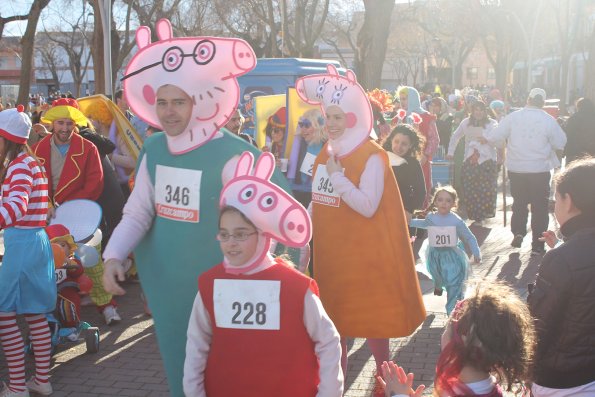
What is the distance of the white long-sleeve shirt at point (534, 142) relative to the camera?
9.60 metres

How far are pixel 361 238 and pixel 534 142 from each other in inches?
222

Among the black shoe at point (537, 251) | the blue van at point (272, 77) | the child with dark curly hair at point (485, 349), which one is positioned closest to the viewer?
the child with dark curly hair at point (485, 349)

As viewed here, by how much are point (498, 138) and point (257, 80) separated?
5138 millimetres

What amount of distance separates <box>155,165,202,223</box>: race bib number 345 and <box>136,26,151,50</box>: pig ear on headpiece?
23.7 inches

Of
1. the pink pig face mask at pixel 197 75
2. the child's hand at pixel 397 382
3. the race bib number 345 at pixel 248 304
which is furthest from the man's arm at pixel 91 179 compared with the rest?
the child's hand at pixel 397 382

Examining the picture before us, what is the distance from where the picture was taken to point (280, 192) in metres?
3.02

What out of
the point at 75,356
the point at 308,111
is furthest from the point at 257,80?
the point at 75,356

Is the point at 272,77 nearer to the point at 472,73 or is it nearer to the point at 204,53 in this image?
Result: the point at 204,53

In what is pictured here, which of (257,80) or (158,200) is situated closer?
(158,200)

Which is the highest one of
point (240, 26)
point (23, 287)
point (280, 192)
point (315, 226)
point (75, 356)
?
point (240, 26)

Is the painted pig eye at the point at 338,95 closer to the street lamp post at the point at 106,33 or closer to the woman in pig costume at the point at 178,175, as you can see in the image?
the woman in pig costume at the point at 178,175

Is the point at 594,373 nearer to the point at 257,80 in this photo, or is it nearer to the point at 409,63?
the point at 257,80

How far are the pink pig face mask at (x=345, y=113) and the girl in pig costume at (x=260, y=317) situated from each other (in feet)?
5.08

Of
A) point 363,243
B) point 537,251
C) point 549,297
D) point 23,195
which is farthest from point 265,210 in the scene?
point 537,251
